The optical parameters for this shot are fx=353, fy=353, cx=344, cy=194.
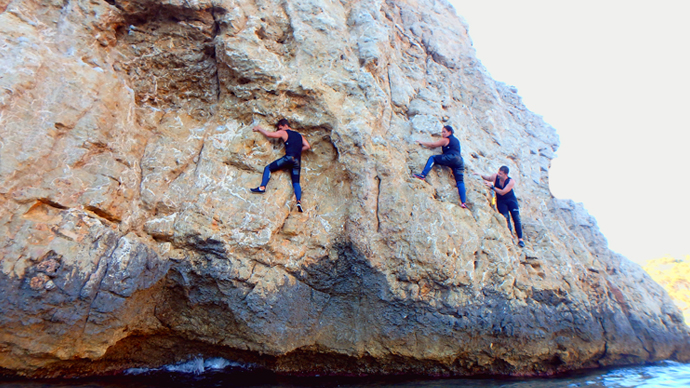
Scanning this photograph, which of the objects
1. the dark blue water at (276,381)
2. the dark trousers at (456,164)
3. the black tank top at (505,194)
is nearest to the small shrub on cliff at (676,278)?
the dark blue water at (276,381)

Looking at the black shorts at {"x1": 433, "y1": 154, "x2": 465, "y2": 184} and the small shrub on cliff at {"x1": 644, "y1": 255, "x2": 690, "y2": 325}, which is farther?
the small shrub on cliff at {"x1": 644, "y1": 255, "x2": 690, "y2": 325}

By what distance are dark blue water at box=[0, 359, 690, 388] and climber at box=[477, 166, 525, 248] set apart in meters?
2.75

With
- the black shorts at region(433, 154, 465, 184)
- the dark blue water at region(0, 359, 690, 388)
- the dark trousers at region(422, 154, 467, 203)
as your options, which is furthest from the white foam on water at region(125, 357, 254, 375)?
the black shorts at region(433, 154, 465, 184)

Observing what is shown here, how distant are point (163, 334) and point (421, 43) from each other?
1022cm

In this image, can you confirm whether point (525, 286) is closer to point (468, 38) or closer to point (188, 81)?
point (188, 81)

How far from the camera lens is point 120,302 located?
5.14 meters

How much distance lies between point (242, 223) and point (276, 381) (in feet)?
8.79

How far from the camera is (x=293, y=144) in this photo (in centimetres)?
676

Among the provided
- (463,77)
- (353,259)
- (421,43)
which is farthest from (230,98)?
(463,77)

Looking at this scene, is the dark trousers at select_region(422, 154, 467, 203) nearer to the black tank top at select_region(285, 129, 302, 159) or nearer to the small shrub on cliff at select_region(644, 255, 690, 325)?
the black tank top at select_region(285, 129, 302, 159)

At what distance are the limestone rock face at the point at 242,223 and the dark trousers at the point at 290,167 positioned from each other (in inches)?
9.8

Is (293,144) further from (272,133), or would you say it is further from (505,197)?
(505,197)

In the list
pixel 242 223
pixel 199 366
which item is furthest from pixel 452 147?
pixel 199 366

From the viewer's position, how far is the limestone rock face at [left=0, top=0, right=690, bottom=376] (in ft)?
16.3
